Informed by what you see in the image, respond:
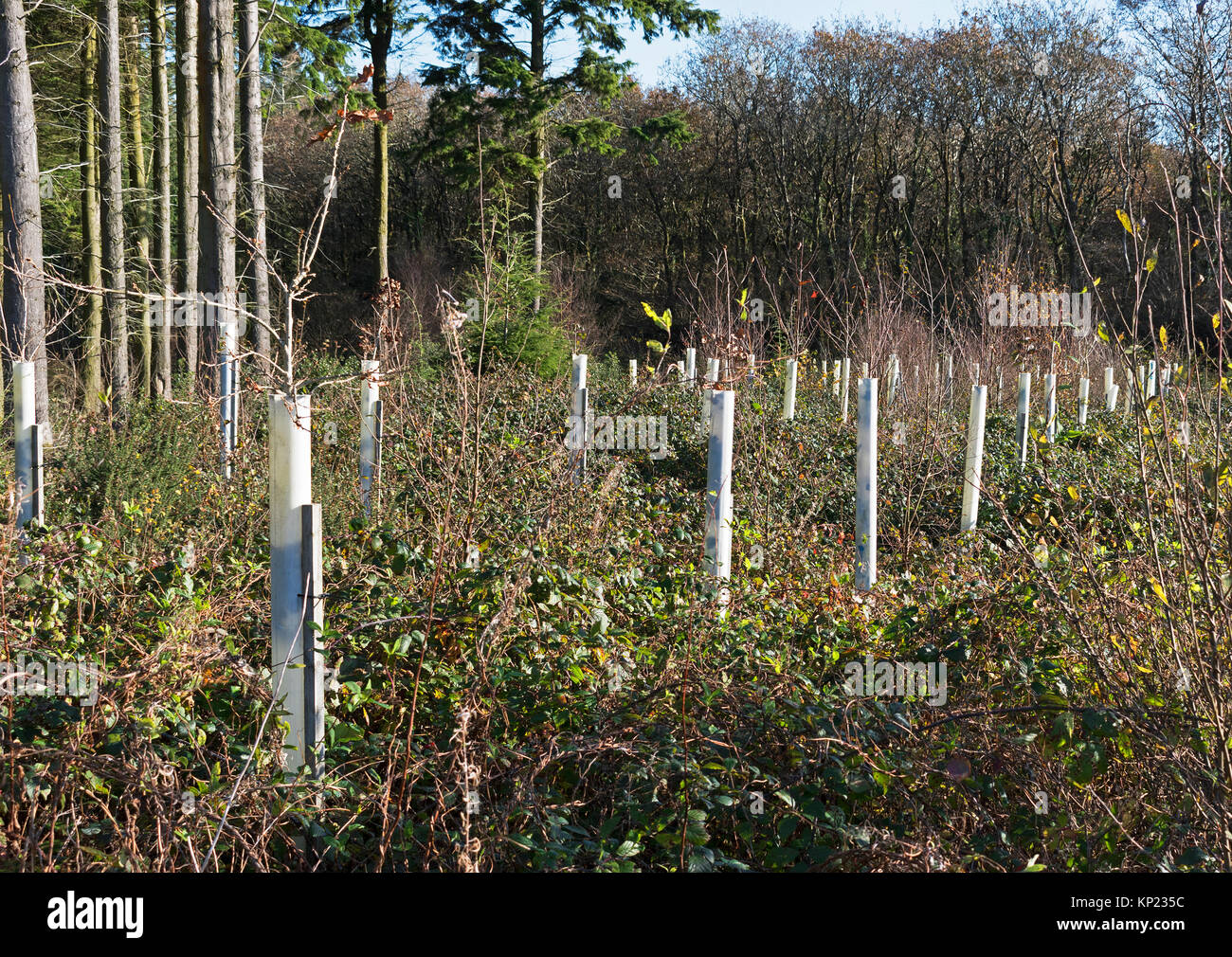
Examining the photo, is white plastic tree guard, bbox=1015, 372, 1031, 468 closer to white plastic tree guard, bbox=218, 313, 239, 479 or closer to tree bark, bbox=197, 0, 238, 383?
white plastic tree guard, bbox=218, 313, 239, 479

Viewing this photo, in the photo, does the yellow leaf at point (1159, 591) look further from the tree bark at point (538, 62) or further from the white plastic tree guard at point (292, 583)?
the tree bark at point (538, 62)

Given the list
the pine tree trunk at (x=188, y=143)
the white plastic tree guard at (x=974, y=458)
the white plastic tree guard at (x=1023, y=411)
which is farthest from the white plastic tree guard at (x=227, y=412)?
the white plastic tree guard at (x=1023, y=411)

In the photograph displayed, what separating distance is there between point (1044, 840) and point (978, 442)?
5.69 m

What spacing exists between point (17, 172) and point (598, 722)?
8.44 m

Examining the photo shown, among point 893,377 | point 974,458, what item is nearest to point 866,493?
point 974,458

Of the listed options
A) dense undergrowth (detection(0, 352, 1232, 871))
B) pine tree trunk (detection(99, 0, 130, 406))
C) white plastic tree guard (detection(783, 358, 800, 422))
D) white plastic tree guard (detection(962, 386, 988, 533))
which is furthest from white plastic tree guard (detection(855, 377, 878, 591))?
pine tree trunk (detection(99, 0, 130, 406))

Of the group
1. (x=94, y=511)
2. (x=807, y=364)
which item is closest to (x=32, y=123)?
(x=94, y=511)

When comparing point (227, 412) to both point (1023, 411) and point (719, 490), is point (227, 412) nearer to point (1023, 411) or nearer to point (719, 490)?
point (719, 490)

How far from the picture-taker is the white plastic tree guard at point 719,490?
217 inches

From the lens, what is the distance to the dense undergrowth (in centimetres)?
262

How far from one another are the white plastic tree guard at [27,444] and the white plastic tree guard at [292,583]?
13.4 ft

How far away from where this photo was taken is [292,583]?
2979 millimetres

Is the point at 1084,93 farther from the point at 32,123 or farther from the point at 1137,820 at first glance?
the point at 1137,820

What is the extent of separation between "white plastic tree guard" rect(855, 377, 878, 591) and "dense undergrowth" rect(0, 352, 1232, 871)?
1.59 meters
